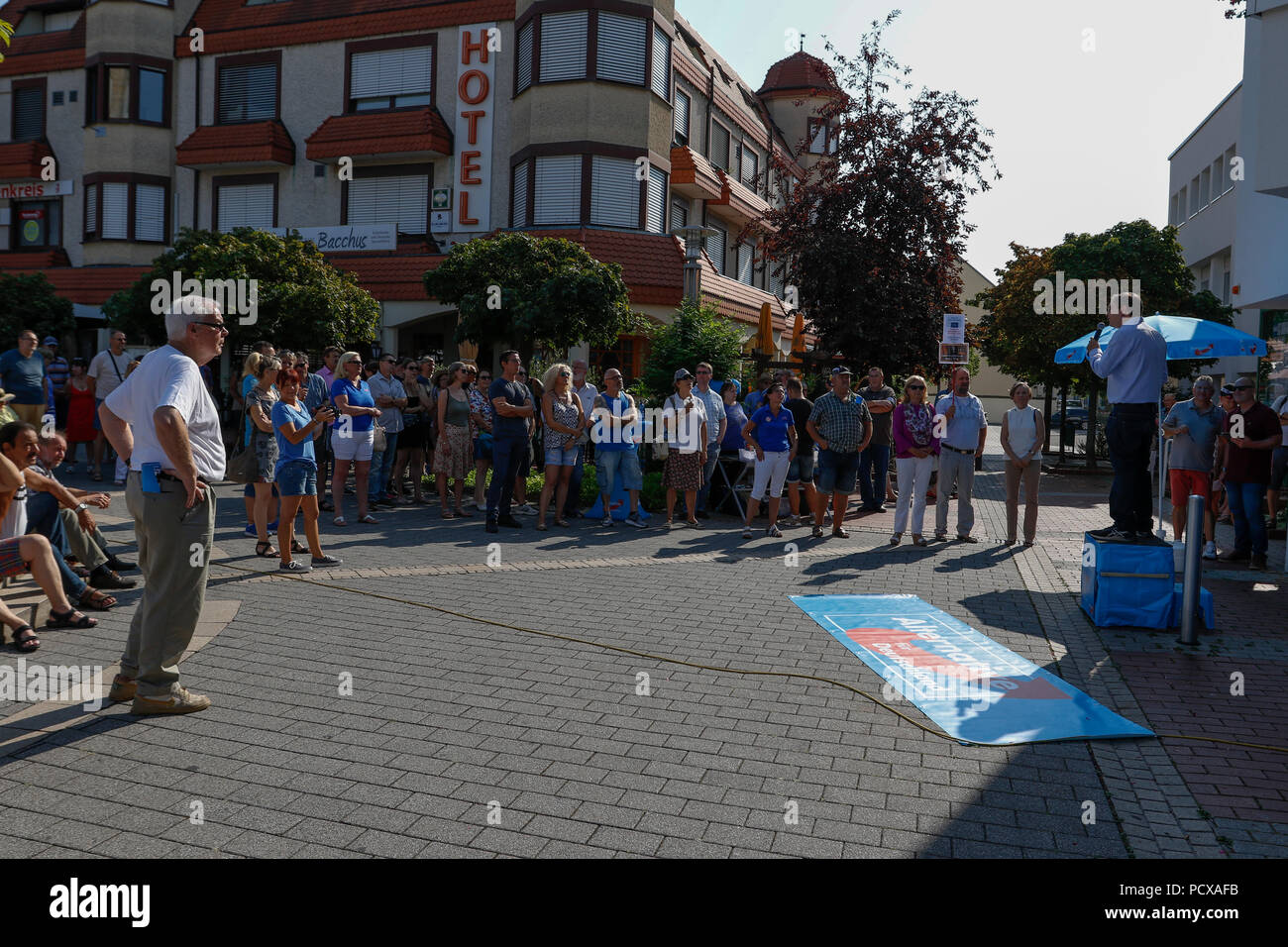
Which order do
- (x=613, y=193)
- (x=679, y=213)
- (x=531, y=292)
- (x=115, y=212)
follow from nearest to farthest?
(x=531, y=292)
(x=613, y=193)
(x=679, y=213)
(x=115, y=212)

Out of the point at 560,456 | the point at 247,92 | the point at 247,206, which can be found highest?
the point at 247,92

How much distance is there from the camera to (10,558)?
613cm

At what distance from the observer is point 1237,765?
4.86 meters

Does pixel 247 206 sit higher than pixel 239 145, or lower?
lower

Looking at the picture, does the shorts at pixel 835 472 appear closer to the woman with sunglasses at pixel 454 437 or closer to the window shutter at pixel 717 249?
the woman with sunglasses at pixel 454 437

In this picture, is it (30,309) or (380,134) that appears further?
(380,134)

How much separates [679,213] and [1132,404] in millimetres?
19645

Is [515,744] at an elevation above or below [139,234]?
below

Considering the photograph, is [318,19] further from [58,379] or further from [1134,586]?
[1134,586]

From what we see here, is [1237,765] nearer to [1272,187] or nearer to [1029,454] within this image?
[1029,454]

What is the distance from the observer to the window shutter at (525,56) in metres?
23.7

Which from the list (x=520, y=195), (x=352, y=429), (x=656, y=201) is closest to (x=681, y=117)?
(x=656, y=201)
